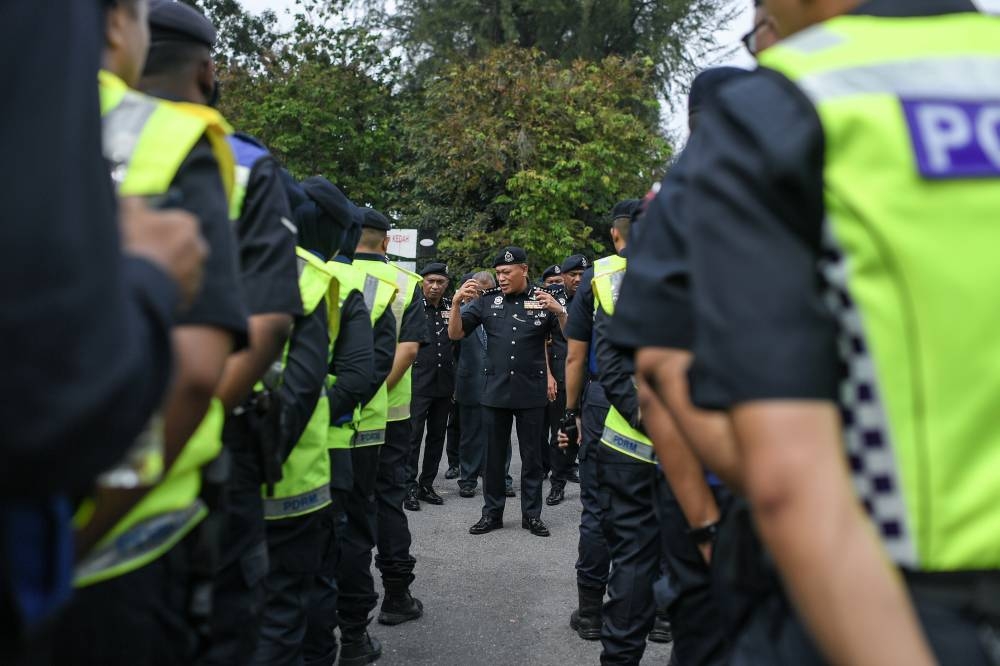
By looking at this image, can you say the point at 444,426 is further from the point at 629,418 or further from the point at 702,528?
the point at 702,528

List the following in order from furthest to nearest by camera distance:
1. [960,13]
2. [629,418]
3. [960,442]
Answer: [629,418] → [960,13] → [960,442]

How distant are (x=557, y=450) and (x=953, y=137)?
8048 mm

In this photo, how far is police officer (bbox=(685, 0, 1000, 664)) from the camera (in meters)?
1.02

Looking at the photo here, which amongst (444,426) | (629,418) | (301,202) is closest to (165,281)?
(301,202)

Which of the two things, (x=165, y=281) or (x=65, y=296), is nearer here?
(x=65, y=296)

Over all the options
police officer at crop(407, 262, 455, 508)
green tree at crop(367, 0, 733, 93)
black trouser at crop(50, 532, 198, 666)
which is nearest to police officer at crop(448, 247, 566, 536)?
police officer at crop(407, 262, 455, 508)

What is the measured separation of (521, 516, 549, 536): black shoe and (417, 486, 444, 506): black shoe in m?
1.24

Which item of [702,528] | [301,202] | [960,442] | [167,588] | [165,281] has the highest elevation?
[165,281]

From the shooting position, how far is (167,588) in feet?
5.50

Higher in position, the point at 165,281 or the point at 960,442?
the point at 165,281

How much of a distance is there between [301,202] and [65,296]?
309 cm

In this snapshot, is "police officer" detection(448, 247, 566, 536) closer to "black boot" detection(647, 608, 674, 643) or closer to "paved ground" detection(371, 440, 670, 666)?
"paved ground" detection(371, 440, 670, 666)

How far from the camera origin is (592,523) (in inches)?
210

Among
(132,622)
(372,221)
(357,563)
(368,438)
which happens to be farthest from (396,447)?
(132,622)
